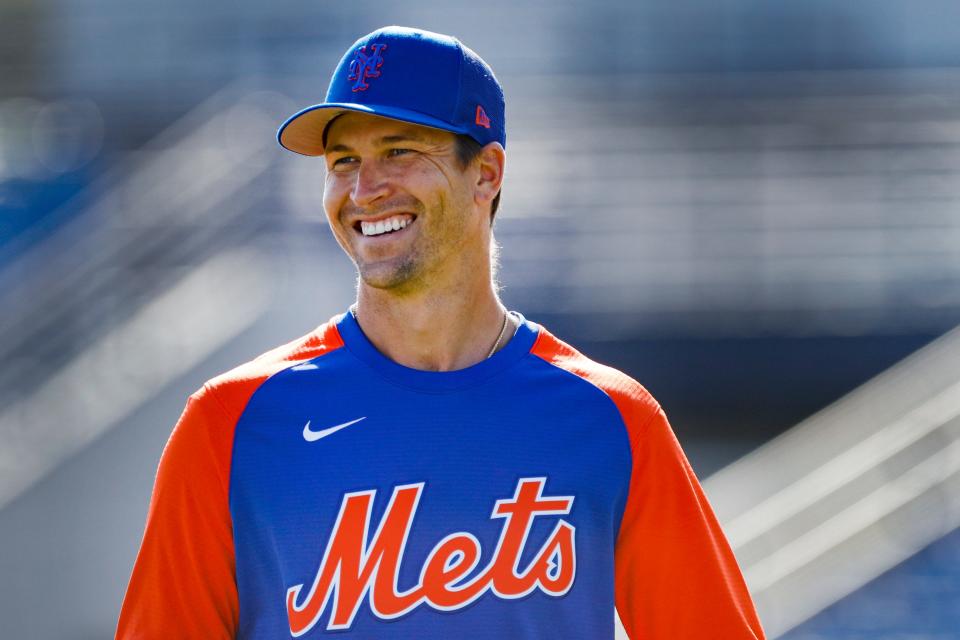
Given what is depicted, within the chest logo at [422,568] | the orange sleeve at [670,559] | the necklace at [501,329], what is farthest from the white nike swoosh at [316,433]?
the orange sleeve at [670,559]

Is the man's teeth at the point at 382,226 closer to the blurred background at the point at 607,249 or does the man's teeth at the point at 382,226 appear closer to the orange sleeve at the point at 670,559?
the orange sleeve at the point at 670,559

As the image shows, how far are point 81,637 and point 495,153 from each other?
4.42m

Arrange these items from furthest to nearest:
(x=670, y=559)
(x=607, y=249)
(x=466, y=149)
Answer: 1. (x=607, y=249)
2. (x=466, y=149)
3. (x=670, y=559)

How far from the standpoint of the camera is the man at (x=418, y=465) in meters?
2.00

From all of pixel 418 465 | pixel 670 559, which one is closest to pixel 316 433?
pixel 418 465

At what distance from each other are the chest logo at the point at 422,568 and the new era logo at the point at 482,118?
60 cm

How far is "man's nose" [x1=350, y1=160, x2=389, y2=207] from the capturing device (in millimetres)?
2100

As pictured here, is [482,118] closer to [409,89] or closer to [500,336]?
[409,89]

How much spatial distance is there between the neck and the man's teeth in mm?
100

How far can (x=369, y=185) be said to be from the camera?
212 cm

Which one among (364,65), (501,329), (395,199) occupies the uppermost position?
(364,65)

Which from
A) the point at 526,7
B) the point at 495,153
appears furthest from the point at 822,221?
the point at 495,153

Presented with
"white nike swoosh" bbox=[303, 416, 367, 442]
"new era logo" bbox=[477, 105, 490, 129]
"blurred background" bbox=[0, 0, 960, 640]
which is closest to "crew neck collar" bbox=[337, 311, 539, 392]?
"white nike swoosh" bbox=[303, 416, 367, 442]

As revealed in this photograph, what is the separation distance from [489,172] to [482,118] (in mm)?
107
